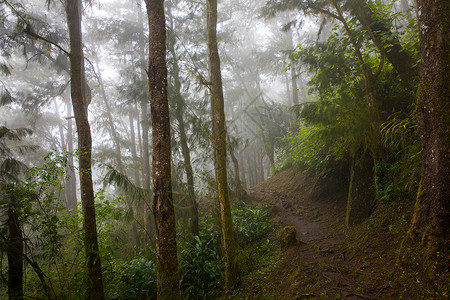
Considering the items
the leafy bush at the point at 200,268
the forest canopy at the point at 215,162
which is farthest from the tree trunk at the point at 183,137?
the leafy bush at the point at 200,268

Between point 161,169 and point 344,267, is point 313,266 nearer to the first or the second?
point 344,267

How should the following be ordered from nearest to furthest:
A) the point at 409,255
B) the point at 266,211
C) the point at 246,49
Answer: the point at 409,255 < the point at 266,211 < the point at 246,49

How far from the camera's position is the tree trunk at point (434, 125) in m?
3.19

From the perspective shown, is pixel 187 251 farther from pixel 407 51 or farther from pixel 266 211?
pixel 407 51

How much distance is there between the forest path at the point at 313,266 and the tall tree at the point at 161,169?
2090mm

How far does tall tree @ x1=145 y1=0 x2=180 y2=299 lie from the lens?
3.96 m

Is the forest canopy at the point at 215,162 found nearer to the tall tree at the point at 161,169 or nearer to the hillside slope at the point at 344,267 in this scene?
the tall tree at the point at 161,169

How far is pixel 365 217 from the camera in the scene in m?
6.20

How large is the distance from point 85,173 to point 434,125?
723 centimetres

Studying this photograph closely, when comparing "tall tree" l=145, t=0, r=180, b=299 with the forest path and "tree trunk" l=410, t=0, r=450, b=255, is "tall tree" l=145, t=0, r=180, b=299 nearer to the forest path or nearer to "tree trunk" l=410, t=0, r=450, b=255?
the forest path

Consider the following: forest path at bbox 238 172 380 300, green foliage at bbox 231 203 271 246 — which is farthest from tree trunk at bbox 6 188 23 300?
green foliage at bbox 231 203 271 246

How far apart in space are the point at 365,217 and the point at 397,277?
9.31 feet

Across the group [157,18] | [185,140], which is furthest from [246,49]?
[157,18]

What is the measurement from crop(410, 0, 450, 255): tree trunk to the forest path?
4.49 feet
